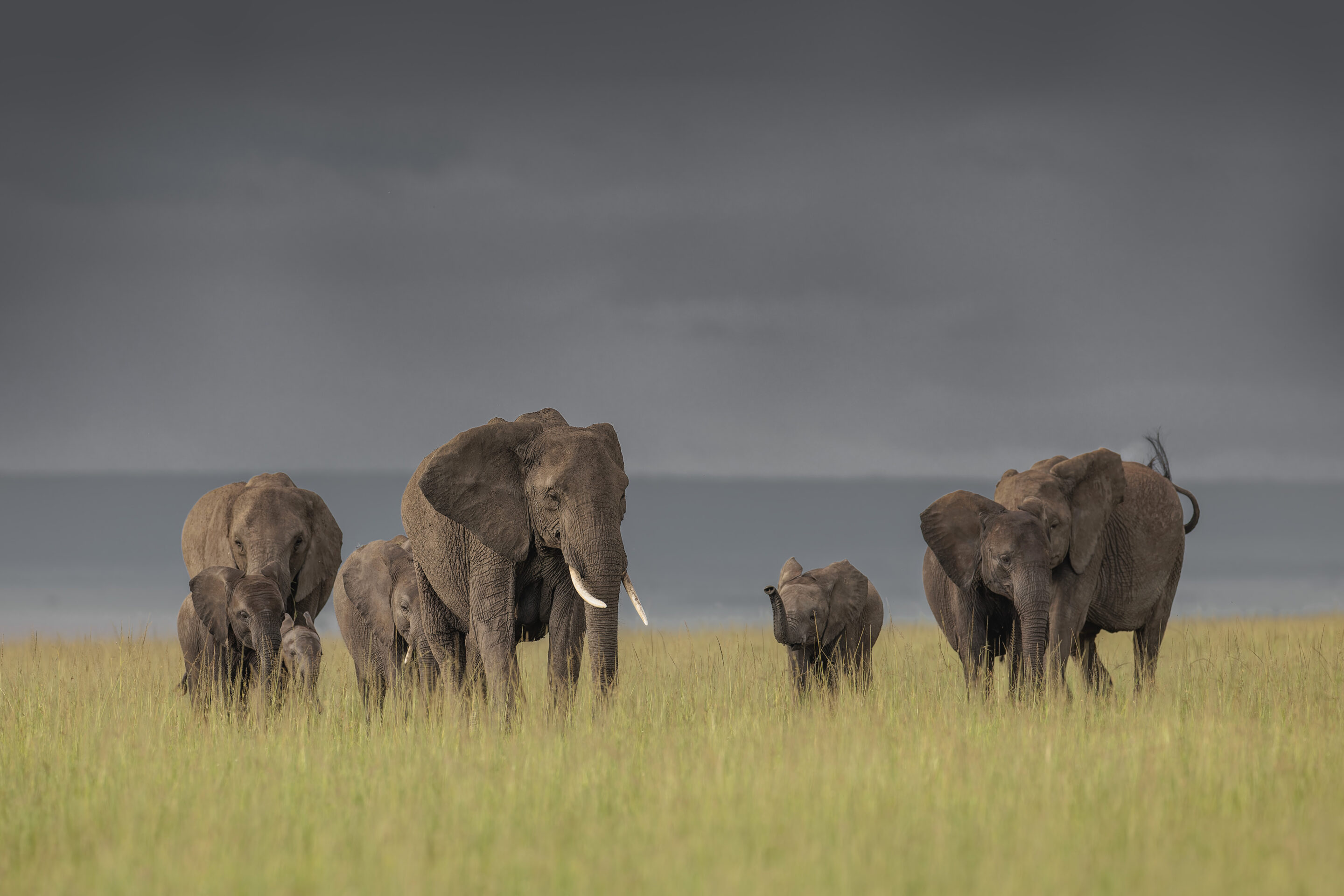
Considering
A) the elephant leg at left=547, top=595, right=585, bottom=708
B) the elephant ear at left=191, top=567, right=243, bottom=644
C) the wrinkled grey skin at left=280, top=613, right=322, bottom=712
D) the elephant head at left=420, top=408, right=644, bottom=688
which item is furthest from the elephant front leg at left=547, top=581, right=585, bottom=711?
the elephant ear at left=191, top=567, right=243, bottom=644

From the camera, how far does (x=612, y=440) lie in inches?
455

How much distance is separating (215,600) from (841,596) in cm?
645

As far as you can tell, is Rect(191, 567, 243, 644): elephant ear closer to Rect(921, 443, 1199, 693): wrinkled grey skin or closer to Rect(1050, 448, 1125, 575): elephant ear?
Rect(921, 443, 1199, 693): wrinkled grey skin

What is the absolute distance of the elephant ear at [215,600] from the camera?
42.8 feet

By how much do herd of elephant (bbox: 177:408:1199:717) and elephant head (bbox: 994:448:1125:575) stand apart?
2 cm

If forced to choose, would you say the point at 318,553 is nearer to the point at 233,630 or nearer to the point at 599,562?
the point at 233,630

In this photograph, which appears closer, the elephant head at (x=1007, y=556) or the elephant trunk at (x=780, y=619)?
the elephant head at (x=1007, y=556)

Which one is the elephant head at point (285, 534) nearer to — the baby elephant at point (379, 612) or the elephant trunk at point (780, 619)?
the baby elephant at point (379, 612)

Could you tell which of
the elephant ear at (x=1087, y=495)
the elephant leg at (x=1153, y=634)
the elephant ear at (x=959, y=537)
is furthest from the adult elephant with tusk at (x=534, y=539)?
the elephant leg at (x=1153, y=634)

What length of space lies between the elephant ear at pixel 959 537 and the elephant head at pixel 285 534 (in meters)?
6.88

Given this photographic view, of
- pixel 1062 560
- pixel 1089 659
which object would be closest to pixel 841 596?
pixel 1062 560

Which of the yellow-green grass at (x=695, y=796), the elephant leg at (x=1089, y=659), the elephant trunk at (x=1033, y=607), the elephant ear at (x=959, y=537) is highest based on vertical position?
the elephant ear at (x=959, y=537)

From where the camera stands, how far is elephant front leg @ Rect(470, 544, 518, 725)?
11117 mm

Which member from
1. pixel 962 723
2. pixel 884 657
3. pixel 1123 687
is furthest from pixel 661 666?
pixel 962 723
